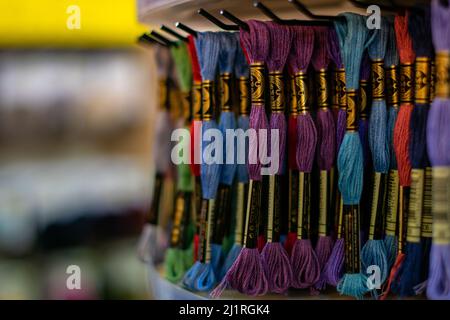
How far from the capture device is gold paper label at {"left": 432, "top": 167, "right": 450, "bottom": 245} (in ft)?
1.67

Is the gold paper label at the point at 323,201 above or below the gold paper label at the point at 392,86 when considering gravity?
below

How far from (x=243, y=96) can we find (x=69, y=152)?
0.83m

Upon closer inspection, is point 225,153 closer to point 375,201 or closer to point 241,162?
point 241,162

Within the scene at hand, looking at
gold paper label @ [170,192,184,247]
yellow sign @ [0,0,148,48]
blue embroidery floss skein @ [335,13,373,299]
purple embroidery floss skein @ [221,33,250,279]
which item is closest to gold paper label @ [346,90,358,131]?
blue embroidery floss skein @ [335,13,373,299]

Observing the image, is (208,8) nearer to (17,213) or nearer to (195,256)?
(195,256)

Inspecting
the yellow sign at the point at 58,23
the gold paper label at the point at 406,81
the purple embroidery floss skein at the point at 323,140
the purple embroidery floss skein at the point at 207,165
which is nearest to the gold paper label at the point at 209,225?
the purple embroidery floss skein at the point at 207,165

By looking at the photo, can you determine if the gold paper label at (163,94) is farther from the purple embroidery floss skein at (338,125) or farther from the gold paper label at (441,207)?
the gold paper label at (441,207)

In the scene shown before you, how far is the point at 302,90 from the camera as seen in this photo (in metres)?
0.60

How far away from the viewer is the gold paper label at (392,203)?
58cm

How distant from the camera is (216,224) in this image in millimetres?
642

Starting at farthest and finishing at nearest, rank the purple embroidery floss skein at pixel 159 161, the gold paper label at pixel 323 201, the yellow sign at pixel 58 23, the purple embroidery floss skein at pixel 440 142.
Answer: the yellow sign at pixel 58 23, the purple embroidery floss skein at pixel 159 161, the gold paper label at pixel 323 201, the purple embroidery floss skein at pixel 440 142

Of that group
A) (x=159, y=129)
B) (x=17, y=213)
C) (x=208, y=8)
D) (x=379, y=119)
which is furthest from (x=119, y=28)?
(x=379, y=119)

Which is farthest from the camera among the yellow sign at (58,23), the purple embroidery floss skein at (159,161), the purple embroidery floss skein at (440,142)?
the yellow sign at (58,23)

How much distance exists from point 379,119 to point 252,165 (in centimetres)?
13
